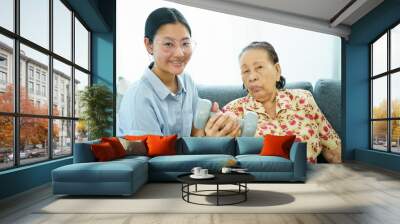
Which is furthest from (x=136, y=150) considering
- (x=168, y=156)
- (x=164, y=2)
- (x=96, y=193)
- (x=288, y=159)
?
(x=164, y=2)

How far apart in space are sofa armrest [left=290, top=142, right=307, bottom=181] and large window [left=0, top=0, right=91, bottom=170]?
377 centimetres

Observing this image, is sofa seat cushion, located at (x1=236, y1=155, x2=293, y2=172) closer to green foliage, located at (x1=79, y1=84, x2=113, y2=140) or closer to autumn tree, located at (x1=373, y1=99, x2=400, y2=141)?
autumn tree, located at (x1=373, y1=99, x2=400, y2=141)

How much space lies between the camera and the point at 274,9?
8.28 m

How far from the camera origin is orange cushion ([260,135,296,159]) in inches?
245

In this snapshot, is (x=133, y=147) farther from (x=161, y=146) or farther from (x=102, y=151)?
(x=102, y=151)

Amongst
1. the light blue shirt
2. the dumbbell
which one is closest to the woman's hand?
the dumbbell

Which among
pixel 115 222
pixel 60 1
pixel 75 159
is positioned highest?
pixel 60 1

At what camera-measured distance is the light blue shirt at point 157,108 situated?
7.87m

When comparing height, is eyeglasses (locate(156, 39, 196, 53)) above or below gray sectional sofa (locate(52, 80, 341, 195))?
above

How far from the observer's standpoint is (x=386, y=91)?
322 inches

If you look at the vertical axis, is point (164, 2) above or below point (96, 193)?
above

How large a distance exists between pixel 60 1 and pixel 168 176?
354cm

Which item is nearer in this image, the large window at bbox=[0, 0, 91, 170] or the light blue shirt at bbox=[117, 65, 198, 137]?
the large window at bbox=[0, 0, 91, 170]

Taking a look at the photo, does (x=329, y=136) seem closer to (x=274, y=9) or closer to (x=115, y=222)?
(x=274, y=9)
